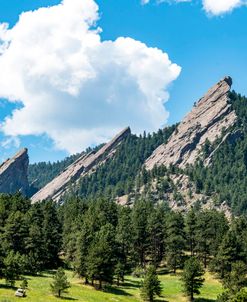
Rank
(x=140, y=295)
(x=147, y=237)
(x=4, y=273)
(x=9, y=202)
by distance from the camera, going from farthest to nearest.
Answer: (x=9, y=202)
(x=147, y=237)
(x=140, y=295)
(x=4, y=273)

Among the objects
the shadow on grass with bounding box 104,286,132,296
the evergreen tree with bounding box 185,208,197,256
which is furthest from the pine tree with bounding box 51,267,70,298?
the evergreen tree with bounding box 185,208,197,256

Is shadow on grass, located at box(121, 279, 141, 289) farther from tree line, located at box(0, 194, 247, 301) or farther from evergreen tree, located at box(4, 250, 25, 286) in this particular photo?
evergreen tree, located at box(4, 250, 25, 286)

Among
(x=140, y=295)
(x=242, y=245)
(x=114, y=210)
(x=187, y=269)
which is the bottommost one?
(x=140, y=295)

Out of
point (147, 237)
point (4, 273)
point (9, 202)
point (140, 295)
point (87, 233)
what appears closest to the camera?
point (4, 273)

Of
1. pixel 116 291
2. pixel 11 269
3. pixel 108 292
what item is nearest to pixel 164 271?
pixel 116 291

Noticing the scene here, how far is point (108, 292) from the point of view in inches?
3361

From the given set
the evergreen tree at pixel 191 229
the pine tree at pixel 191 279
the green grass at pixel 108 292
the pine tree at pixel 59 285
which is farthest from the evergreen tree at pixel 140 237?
the pine tree at pixel 59 285

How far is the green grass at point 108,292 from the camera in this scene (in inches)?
2805

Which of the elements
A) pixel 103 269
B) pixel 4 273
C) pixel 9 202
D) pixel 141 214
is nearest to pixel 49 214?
pixel 9 202

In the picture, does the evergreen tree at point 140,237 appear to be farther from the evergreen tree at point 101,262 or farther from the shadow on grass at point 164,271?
the evergreen tree at point 101,262

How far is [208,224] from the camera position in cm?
11581

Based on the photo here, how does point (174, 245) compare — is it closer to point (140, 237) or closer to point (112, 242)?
point (140, 237)

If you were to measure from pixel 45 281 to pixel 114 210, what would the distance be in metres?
47.2

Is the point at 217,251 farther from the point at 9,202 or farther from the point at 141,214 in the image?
the point at 9,202
